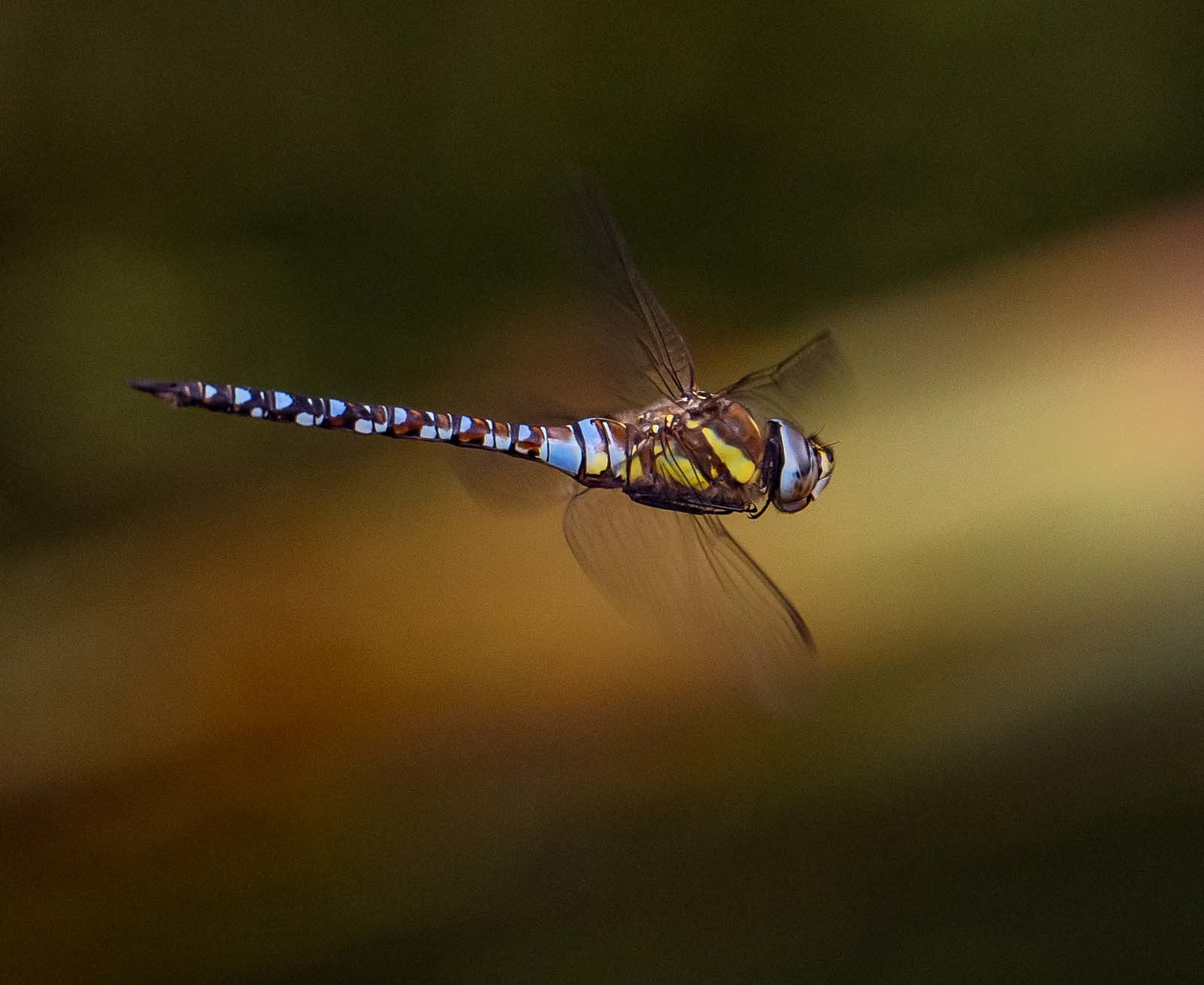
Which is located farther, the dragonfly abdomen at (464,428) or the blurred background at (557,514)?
the blurred background at (557,514)

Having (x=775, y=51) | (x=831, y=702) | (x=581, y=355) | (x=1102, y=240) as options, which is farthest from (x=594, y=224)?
(x=1102, y=240)

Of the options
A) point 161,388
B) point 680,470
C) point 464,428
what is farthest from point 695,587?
point 161,388

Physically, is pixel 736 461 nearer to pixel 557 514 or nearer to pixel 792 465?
pixel 792 465

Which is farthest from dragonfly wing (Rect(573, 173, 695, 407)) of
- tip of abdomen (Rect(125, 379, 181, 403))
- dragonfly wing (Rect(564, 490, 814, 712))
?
tip of abdomen (Rect(125, 379, 181, 403))

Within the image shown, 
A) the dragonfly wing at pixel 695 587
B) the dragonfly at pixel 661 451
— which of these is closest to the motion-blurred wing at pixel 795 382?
the dragonfly at pixel 661 451

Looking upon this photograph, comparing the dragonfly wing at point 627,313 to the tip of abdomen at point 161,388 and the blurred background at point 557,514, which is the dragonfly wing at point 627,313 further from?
the tip of abdomen at point 161,388

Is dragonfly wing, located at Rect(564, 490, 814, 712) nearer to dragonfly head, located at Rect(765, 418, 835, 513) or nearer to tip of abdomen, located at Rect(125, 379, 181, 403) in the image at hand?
dragonfly head, located at Rect(765, 418, 835, 513)
